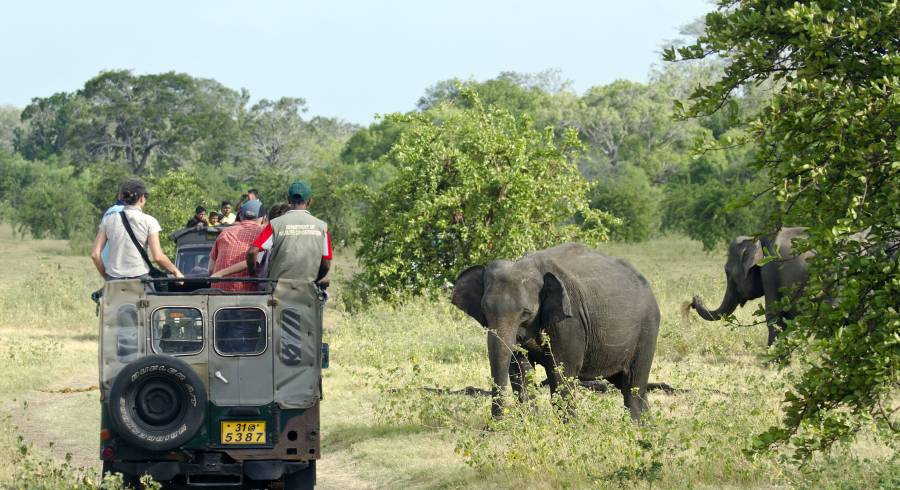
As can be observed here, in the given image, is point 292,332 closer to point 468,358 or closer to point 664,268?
point 468,358

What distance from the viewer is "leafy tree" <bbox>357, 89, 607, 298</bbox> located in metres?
19.4

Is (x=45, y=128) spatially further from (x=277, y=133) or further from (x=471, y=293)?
(x=471, y=293)

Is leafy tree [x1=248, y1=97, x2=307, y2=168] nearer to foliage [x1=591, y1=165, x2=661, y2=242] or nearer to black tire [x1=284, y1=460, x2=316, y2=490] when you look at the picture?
foliage [x1=591, y1=165, x2=661, y2=242]

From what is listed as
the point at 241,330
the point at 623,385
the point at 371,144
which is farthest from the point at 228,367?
the point at 371,144

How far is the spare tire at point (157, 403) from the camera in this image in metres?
7.81

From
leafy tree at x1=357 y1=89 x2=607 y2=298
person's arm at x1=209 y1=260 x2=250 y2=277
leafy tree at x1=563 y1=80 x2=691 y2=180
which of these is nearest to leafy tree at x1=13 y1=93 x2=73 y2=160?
leafy tree at x1=563 y1=80 x2=691 y2=180

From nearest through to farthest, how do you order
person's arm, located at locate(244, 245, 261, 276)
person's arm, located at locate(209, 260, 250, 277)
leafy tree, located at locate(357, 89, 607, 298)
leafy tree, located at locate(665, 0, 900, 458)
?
leafy tree, located at locate(665, 0, 900, 458) < person's arm, located at locate(244, 245, 261, 276) < person's arm, located at locate(209, 260, 250, 277) < leafy tree, located at locate(357, 89, 607, 298)

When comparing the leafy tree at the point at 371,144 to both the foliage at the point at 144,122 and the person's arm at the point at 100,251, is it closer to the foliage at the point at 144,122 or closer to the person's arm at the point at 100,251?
the foliage at the point at 144,122

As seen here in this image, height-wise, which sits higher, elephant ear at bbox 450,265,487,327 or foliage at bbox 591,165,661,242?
elephant ear at bbox 450,265,487,327

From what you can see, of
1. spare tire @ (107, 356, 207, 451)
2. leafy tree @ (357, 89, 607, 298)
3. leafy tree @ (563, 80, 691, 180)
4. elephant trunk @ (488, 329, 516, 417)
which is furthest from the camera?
leafy tree @ (563, 80, 691, 180)

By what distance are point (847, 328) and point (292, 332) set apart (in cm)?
334

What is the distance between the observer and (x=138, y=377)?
7.82 m

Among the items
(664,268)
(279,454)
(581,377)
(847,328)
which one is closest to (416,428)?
(581,377)

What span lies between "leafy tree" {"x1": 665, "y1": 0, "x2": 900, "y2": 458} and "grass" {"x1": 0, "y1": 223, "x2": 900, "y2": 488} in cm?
89
